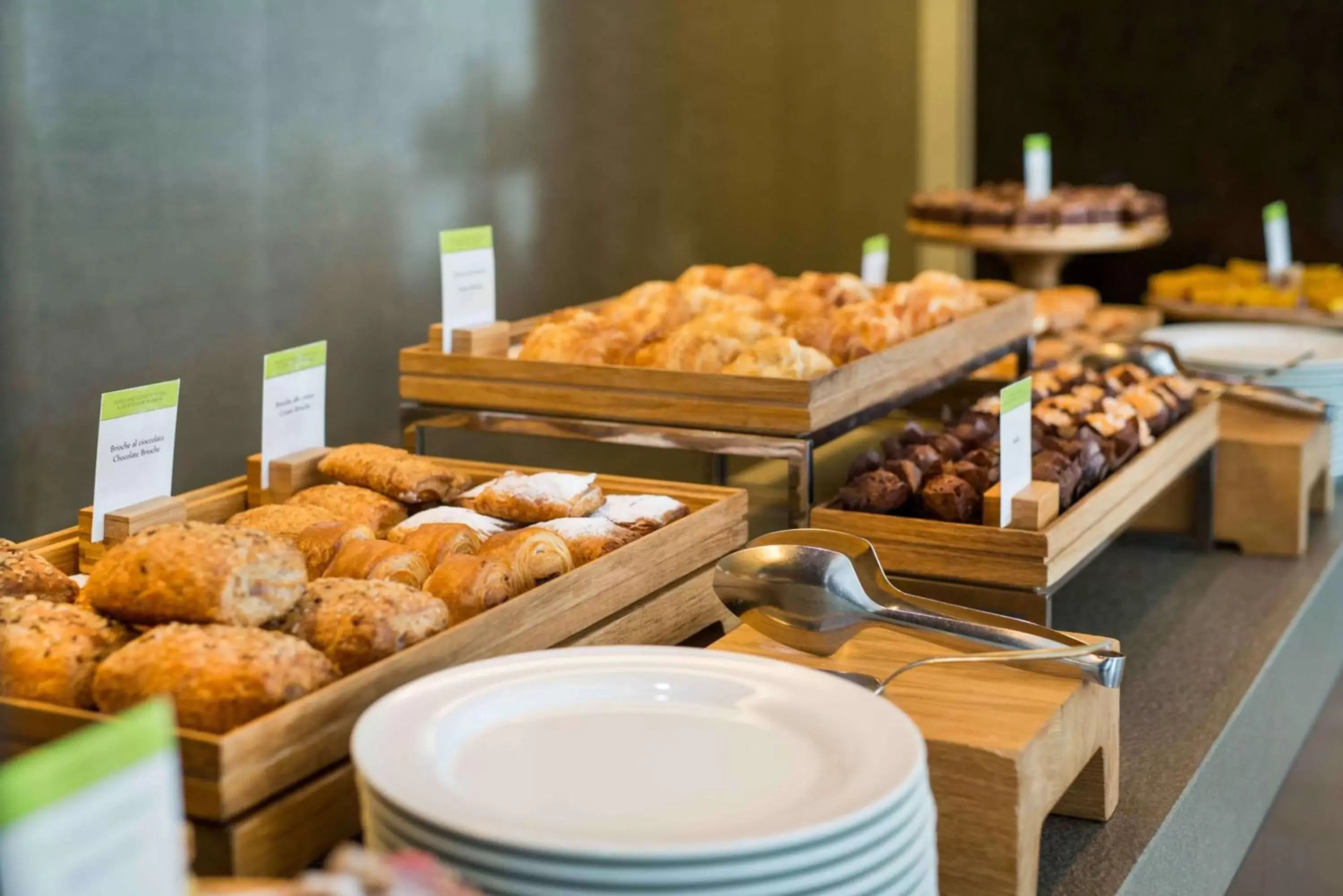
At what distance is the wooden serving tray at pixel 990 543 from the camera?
1.62 metres

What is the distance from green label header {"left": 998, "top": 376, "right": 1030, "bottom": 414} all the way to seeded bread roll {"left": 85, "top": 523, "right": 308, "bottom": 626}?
825 mm

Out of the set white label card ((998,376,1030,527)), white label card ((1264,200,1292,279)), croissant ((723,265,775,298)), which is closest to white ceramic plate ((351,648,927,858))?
white label card ((998,376,1030,527))

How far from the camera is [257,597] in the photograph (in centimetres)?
114

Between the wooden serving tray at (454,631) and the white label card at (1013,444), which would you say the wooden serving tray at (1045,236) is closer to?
the white label card at (1013,444)

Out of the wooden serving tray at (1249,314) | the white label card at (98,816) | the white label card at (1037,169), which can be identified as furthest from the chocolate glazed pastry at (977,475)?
the white label card at (1037,169)

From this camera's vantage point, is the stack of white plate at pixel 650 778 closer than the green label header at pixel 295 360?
Yes

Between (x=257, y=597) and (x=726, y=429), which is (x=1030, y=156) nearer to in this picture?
(x=726, y=429)

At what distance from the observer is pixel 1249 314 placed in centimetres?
346

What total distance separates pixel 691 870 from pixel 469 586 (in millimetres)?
517

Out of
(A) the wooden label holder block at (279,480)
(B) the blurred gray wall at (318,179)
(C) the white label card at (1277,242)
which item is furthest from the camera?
(C) the white label card at (1277,242)

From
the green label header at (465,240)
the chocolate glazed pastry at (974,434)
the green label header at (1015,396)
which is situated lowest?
the chocolate glazed pastry at (974,434)

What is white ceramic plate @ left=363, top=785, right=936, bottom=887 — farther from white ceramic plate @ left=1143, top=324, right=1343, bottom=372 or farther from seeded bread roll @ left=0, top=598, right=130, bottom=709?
white ceramic plate @ left=1143, top=324, right=1343, bottom=372

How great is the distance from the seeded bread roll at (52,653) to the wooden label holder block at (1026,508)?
37.1 inches

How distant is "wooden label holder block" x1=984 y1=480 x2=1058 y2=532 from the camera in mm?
1631
